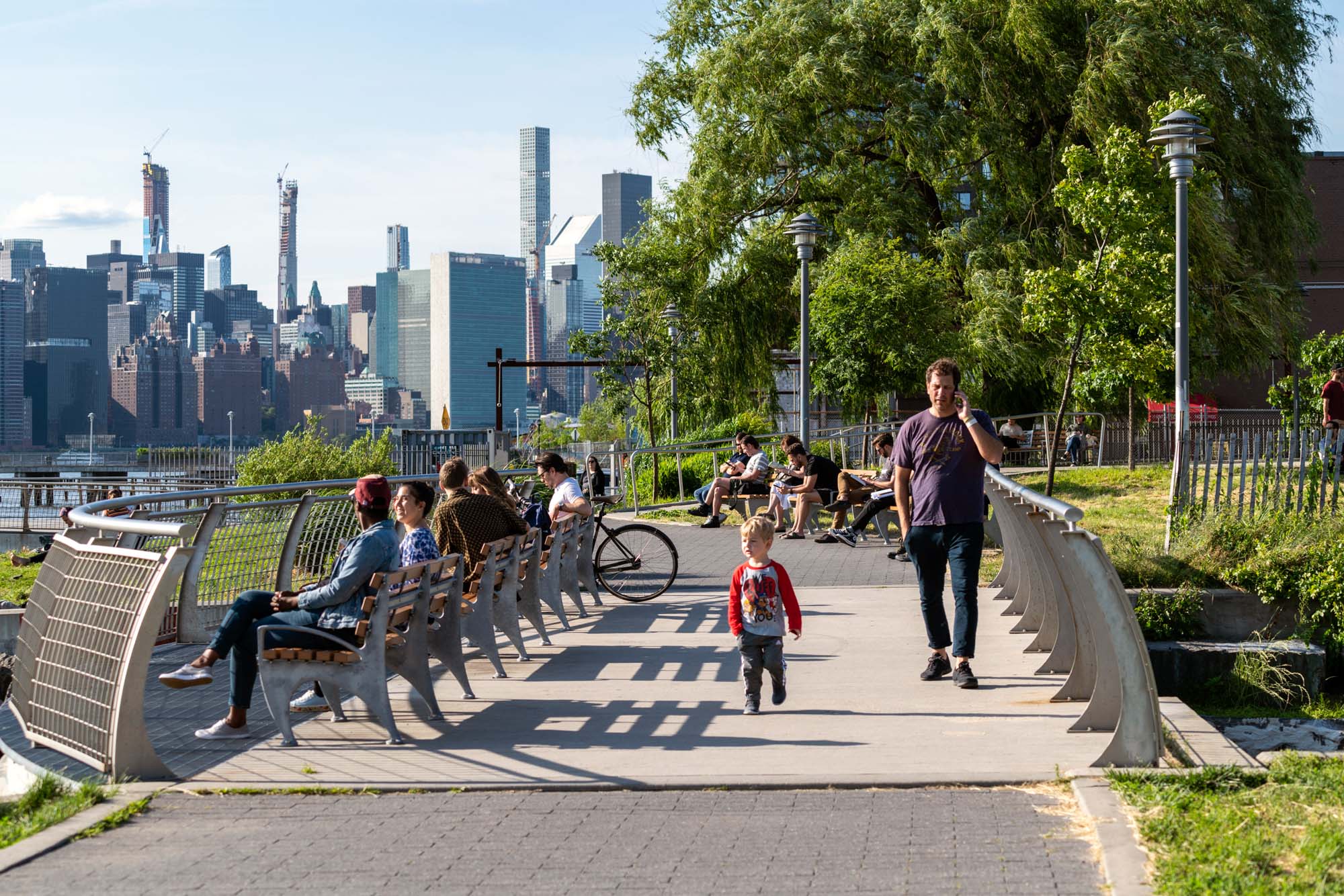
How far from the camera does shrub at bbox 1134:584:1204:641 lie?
1115 cm

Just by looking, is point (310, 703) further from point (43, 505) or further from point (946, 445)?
point (43, 505)

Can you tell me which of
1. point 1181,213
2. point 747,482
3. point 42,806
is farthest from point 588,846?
point 747,482

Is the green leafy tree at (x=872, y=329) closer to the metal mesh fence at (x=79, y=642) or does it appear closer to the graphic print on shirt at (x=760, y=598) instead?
the graphic print on shirt at (x=760, y=598)

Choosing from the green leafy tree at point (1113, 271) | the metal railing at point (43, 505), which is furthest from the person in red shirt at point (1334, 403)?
the metal railing at point (43, 505)

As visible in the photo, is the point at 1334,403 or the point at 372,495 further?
the point at 1334,403

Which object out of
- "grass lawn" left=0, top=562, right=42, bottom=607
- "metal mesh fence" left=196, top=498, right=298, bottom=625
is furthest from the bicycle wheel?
"grass lawn" left=0, top=562, right=42, bottom=607

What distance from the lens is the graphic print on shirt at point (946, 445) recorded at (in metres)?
8.14

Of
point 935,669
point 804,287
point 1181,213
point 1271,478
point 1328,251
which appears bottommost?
point 935,669

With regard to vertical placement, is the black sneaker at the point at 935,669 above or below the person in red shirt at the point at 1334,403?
below

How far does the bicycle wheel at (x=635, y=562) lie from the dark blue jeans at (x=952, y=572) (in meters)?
4.50

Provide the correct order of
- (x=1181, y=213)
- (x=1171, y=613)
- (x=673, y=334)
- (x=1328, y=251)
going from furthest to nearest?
(x=1328, y=251) < (x=673, y=334) < (x=1181, y=213) < (x=1171, y=613)

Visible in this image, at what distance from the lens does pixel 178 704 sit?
788 cm

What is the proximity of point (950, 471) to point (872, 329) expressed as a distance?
61.2 feet

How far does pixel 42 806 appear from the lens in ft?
19.0
